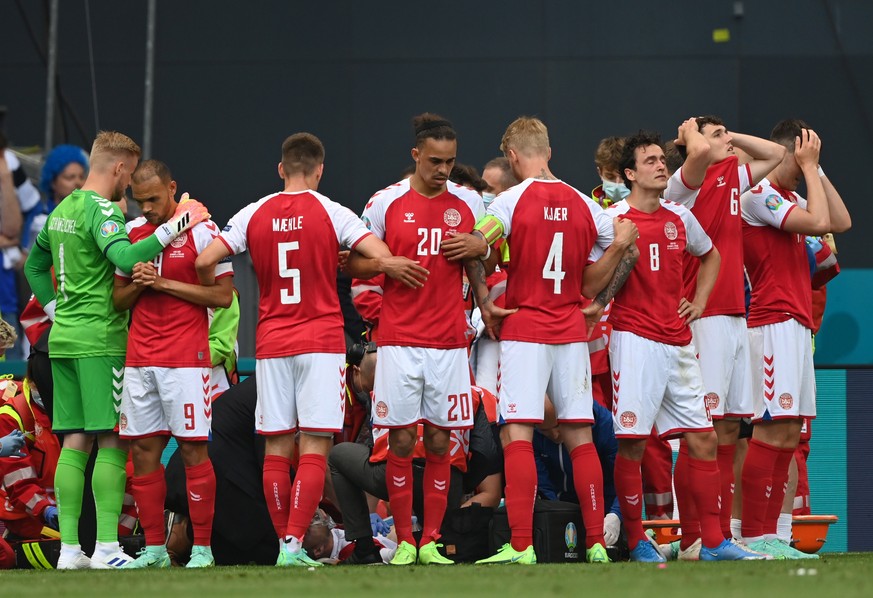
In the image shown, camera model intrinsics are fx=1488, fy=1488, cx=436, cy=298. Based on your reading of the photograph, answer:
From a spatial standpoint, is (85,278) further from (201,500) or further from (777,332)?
(777,332)

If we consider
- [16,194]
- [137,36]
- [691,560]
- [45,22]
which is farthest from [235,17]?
[691,560]

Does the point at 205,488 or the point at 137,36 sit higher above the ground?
the point at 137,36

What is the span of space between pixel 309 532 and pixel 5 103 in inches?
252

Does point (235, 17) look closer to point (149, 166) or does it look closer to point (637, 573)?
point (149, 166)

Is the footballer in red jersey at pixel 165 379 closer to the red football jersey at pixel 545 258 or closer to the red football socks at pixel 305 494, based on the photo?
the red football socks at pixel 305 494

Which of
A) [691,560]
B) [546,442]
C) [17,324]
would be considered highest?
[17,324]

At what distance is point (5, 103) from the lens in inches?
506

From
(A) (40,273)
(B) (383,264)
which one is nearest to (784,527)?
(B) (383,264)

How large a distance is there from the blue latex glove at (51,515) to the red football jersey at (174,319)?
1159mm

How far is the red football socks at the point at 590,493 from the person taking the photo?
738cm

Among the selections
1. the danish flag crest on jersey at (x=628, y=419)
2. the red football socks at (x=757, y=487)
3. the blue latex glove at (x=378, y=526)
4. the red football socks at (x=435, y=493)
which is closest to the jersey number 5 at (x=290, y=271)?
the red football socks at (x=435, y=493)

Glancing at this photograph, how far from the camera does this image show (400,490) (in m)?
7.48

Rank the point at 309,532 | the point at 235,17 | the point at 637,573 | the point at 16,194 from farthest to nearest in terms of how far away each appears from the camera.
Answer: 1. the point at 235,17
2. the point at 16,194
3. the point at 309,532
4. the point at 637,573

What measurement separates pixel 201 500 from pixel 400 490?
1.02 meters
